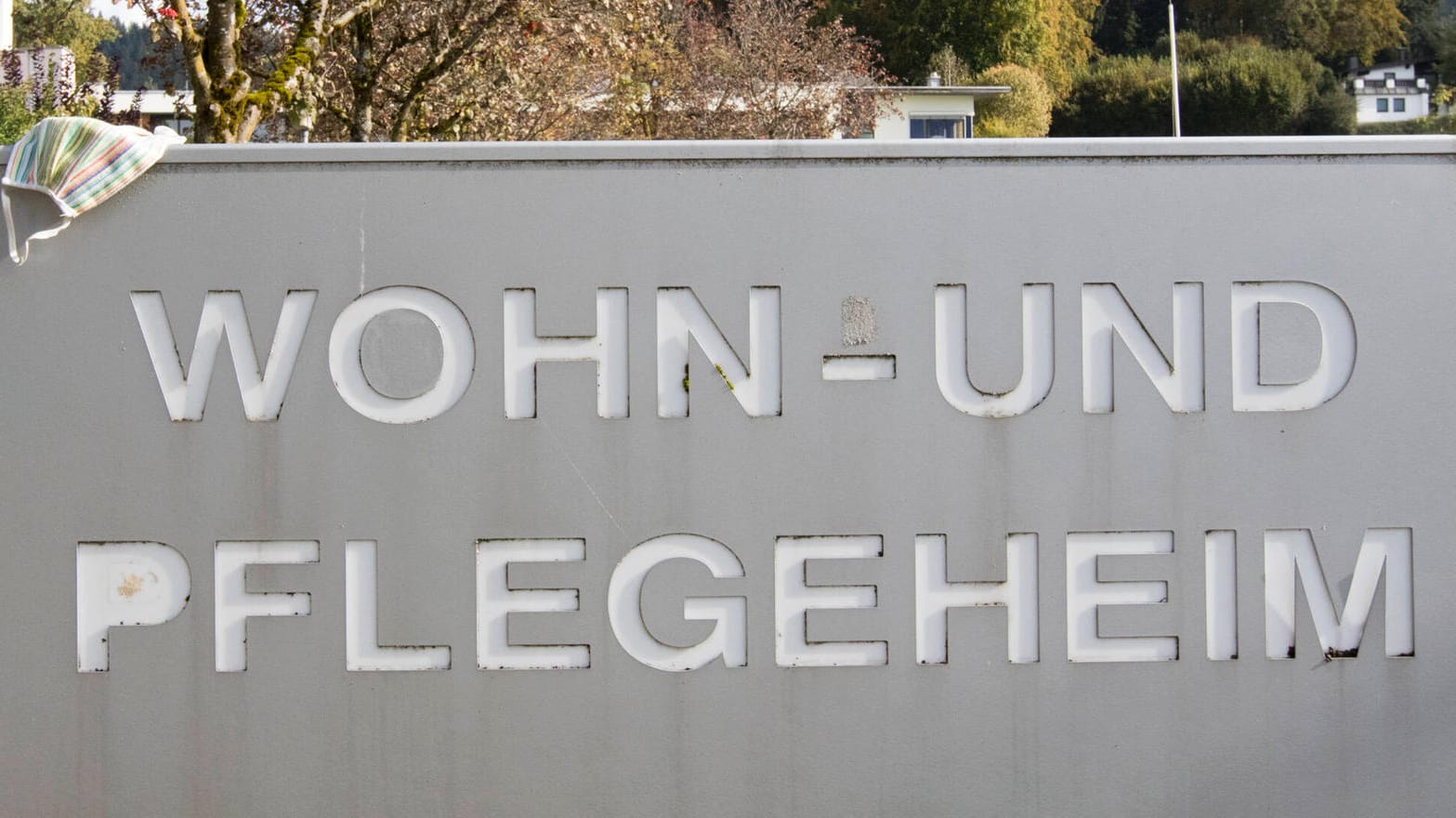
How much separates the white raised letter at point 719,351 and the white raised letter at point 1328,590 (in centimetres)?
121

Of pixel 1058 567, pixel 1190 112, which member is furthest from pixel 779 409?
pixel 1190 112

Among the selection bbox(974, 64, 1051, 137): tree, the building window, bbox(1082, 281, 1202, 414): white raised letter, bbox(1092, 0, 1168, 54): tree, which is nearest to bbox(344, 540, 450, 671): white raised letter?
bbox(1082, 281, 1202, 414): white raised letter

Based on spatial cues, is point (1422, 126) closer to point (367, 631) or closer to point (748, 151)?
point (748, 151)

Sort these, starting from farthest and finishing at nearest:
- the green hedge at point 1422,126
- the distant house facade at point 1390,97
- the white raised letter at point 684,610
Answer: the distant house facade at point 1390,97 < the green hedge at point 1422,126 < the white raised letter at point 684,610

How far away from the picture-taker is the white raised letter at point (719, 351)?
3332mm

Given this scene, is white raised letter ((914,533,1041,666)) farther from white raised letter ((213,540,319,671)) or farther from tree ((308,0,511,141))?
tree ((308,0,511,141))

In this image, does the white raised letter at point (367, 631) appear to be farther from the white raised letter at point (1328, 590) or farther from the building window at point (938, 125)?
the building window at point (938, 125)

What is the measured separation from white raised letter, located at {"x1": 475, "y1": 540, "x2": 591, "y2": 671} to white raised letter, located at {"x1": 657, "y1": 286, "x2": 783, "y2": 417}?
1.36ft

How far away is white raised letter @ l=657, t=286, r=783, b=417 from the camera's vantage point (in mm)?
3332

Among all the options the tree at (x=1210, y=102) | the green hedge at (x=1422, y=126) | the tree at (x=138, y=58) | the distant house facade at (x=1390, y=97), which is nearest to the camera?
the tree at (x=138, y=58)

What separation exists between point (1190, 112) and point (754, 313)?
66.0 meters

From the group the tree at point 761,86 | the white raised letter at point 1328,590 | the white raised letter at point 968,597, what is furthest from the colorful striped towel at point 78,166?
the tree at point 761,86

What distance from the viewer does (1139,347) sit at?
11.0 feet

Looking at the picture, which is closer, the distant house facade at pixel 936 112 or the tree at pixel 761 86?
the tree at pixel 761 86
